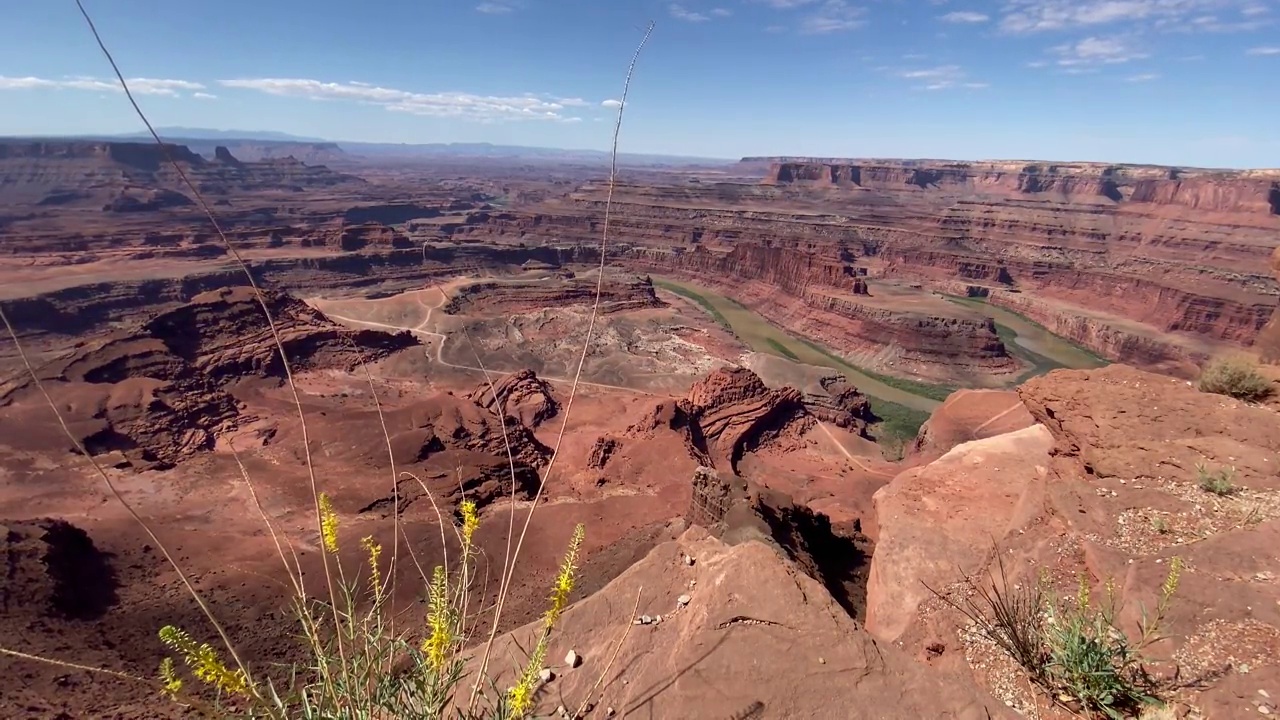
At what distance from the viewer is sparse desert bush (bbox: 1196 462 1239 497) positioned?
26.1ft

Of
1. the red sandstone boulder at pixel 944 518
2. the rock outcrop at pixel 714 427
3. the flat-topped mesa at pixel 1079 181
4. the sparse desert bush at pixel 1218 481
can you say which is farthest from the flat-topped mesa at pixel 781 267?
the flat-topped mesa at pixel 1079 181

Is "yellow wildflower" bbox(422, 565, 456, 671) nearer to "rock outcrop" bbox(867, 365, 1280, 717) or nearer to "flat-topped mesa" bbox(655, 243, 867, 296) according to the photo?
"rock outcrop" bbox(867, 365, 1280, 717)


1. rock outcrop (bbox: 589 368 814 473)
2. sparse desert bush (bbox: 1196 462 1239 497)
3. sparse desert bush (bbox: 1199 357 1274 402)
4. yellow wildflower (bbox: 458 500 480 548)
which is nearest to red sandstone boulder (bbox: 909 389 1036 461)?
rock outcrop (bbox: 589 368 814 473)

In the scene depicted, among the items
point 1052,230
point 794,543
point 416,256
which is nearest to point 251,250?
point 416,256

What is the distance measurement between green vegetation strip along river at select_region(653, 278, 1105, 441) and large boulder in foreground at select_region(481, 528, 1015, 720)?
30.7 metres

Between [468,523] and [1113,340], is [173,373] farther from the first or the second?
[1113,340]

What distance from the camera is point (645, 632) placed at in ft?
23.4

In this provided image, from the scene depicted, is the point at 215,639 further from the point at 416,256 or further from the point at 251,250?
the point at 251,250

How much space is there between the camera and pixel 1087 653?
527 centimetres

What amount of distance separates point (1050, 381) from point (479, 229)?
90.9m

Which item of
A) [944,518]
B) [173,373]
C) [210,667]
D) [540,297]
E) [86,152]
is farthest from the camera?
[86,152]

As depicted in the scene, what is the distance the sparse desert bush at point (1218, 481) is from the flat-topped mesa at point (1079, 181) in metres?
105

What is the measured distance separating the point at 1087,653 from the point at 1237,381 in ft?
28.4

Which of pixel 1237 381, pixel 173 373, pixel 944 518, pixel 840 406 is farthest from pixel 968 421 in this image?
pixel 173 373
